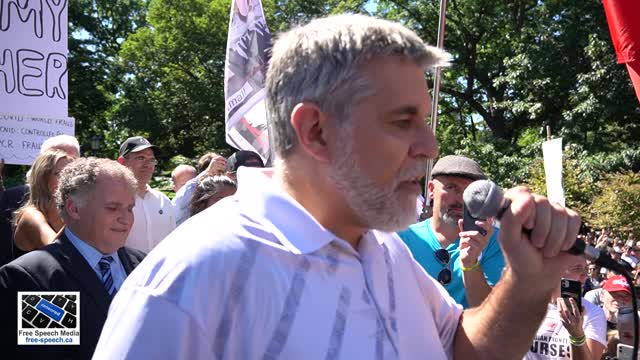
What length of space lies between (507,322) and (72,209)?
7.35ft

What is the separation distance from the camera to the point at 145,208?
5199 mm

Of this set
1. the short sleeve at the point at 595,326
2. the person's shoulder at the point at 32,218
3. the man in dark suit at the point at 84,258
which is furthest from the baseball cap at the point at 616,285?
the person's shoulder at the point at 32,218

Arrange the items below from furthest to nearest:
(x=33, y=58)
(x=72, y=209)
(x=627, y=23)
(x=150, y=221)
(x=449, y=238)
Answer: (x=33, y=58) → (x=627, y=23) → (x=150, y=221) → (x=449, y=238) → (x=72, y=209)

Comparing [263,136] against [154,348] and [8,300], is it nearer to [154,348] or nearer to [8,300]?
[8,300]

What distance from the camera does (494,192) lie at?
5.42 feet

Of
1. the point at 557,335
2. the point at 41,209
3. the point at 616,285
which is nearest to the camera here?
the point at 41,209

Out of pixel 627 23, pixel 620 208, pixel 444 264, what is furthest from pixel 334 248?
pixel 620 208

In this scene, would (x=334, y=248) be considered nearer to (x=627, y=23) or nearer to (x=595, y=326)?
(x=595, y=326)

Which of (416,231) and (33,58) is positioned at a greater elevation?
(33,58)

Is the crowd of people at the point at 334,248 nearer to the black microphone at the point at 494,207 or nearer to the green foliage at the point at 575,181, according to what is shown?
the black microphone at the point at 494,207

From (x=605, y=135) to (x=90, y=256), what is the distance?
79.3ft

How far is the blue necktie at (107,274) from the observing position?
3200 millimetres

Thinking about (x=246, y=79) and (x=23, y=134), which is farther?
(x=246, y=79)

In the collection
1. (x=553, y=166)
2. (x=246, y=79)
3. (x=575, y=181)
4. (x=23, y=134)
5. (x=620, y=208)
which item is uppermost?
(x=246, y=79)
